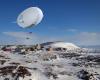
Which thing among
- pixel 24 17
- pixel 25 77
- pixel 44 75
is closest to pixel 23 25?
pixel 24 17

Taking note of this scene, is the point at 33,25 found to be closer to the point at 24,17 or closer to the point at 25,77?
the point at 24,17

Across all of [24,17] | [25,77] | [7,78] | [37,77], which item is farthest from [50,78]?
[24,17]

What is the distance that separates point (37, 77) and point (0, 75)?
644 centimetres

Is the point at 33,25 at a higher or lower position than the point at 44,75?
higher

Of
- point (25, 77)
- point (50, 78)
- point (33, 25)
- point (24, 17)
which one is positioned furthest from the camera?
point (33, 25)

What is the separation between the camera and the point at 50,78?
Answer: 1529 inches

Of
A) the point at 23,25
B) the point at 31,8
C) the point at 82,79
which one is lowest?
the point at 82,79

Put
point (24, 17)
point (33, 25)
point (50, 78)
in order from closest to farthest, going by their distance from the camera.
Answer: point (50, 78)
point (24, 17)
point (33, 25)

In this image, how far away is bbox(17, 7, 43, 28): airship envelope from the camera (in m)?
60.3

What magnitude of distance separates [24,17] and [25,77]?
26.7 metres

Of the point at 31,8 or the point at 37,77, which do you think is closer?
the point at 37,77

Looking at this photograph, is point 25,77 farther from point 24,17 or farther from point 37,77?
point 24,17

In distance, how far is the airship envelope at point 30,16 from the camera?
60.3 m

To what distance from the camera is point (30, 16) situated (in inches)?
2375
